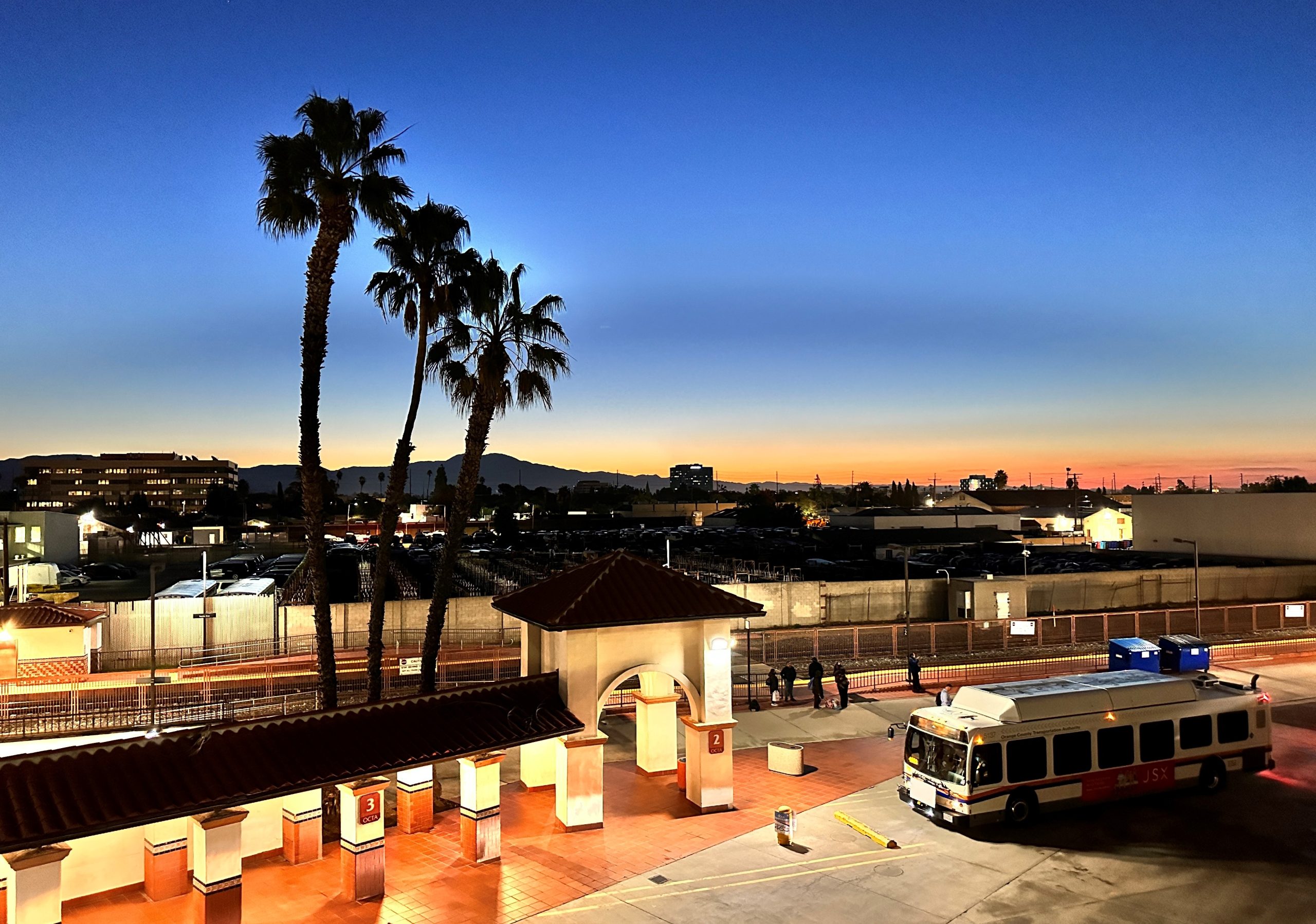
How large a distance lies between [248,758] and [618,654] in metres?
6.90

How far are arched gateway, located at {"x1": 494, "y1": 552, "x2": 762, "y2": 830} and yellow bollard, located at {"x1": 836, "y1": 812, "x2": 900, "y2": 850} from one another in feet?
7.44

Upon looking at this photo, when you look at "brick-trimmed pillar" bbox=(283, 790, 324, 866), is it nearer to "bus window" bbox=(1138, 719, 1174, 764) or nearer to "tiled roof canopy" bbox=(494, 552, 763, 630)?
"tiled roof canopy" bbox=(494, 552, 763, 630)

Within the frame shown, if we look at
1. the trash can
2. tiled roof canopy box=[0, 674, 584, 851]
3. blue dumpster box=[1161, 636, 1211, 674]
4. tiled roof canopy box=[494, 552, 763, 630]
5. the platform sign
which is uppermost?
tiled roof canopy box=[494, 552, 763, 630]

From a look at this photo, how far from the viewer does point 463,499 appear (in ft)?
71.3

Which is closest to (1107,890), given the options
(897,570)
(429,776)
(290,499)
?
(429,776)

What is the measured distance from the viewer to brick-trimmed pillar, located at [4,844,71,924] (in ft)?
34.5

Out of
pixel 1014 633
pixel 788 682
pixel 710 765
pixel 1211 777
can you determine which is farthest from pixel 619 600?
pixel 1014 633

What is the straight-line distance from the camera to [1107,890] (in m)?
13.9

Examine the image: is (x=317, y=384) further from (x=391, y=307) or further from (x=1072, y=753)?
(x=1072, y=753)

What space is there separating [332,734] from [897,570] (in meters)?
50.0

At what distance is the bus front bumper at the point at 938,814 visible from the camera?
53.4 feet

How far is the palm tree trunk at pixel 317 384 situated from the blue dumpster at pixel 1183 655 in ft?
89.2

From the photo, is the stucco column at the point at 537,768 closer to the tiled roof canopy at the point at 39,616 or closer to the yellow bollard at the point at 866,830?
the yellow bollard at the point at 866,830

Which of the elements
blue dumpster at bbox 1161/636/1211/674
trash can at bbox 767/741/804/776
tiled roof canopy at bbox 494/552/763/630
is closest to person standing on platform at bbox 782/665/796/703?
trash can at bbox 767/741/804/776
